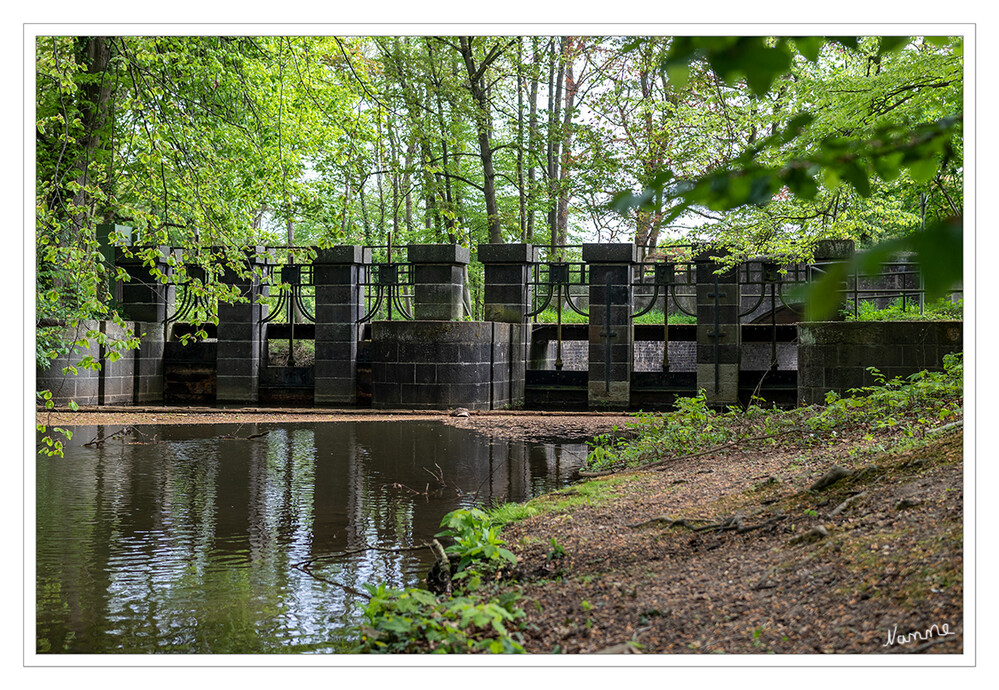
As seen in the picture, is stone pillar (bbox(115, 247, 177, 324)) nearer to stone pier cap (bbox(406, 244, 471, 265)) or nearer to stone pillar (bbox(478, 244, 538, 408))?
stone pier cap (bbox(406, 244, 471, 265))

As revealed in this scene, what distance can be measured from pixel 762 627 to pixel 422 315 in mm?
12936

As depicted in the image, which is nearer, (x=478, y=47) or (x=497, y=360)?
(x=497, y=360)

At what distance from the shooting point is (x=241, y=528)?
18.3 ft

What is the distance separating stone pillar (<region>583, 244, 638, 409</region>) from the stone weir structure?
0.08 ft

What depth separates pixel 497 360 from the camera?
15680mm

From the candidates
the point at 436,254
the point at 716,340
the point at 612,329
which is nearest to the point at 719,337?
the point at 716,340

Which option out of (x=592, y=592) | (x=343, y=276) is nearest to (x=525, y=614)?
(x=592, y=592)

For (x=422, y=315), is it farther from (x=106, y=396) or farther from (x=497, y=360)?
(x=106, y=396)

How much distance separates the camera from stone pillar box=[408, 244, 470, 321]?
15547 millimetres

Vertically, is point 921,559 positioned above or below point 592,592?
above

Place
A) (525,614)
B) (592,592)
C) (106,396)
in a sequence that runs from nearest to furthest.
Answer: (525,614) < (592,592) < (106,396)

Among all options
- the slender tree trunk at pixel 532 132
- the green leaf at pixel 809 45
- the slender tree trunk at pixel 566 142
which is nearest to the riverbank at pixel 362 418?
the green leaf at pixel 809 45

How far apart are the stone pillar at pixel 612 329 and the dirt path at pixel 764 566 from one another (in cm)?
1049

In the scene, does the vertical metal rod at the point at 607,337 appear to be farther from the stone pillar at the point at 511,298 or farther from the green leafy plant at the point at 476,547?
the green leafy plant at the point at 476,547
